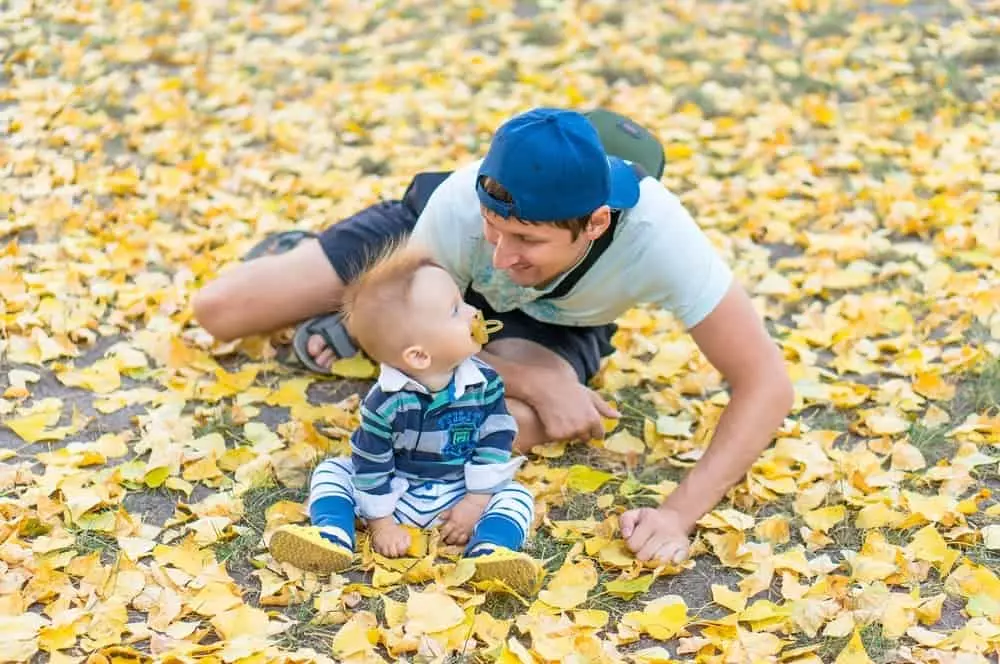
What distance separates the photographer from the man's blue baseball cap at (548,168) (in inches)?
104

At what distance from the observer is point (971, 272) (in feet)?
13.7

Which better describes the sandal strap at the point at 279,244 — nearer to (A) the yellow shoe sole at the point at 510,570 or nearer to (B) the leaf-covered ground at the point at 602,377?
(B) the leaf-covered ground at the point at 602,377

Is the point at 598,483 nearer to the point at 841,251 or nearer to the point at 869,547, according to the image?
the point at 869,547

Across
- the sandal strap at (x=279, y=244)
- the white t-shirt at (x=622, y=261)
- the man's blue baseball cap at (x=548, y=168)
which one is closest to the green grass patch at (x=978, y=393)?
the white t-shirt at (x=622, y=261)

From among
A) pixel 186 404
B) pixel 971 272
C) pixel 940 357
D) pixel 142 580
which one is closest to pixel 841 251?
pixel 971 272

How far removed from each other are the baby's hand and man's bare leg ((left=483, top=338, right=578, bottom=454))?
0.50 m

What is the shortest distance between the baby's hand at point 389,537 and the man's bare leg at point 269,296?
0.98 metres

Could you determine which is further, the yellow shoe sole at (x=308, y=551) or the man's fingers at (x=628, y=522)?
the man's fingers at (x=628, y=522)

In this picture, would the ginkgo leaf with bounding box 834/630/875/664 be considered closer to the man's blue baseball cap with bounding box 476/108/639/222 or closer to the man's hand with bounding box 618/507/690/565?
the man's hand with bounding box 618/507/690/565

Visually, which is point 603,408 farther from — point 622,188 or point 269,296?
point 269,296

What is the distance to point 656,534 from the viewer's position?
2895mm

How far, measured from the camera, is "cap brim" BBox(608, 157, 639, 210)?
2824 millimetres

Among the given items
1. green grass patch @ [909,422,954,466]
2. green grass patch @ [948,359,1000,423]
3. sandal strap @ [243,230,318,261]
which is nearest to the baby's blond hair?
sandal strap @ [243,230,318,261]

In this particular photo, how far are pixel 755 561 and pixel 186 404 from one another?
60.0 inches
